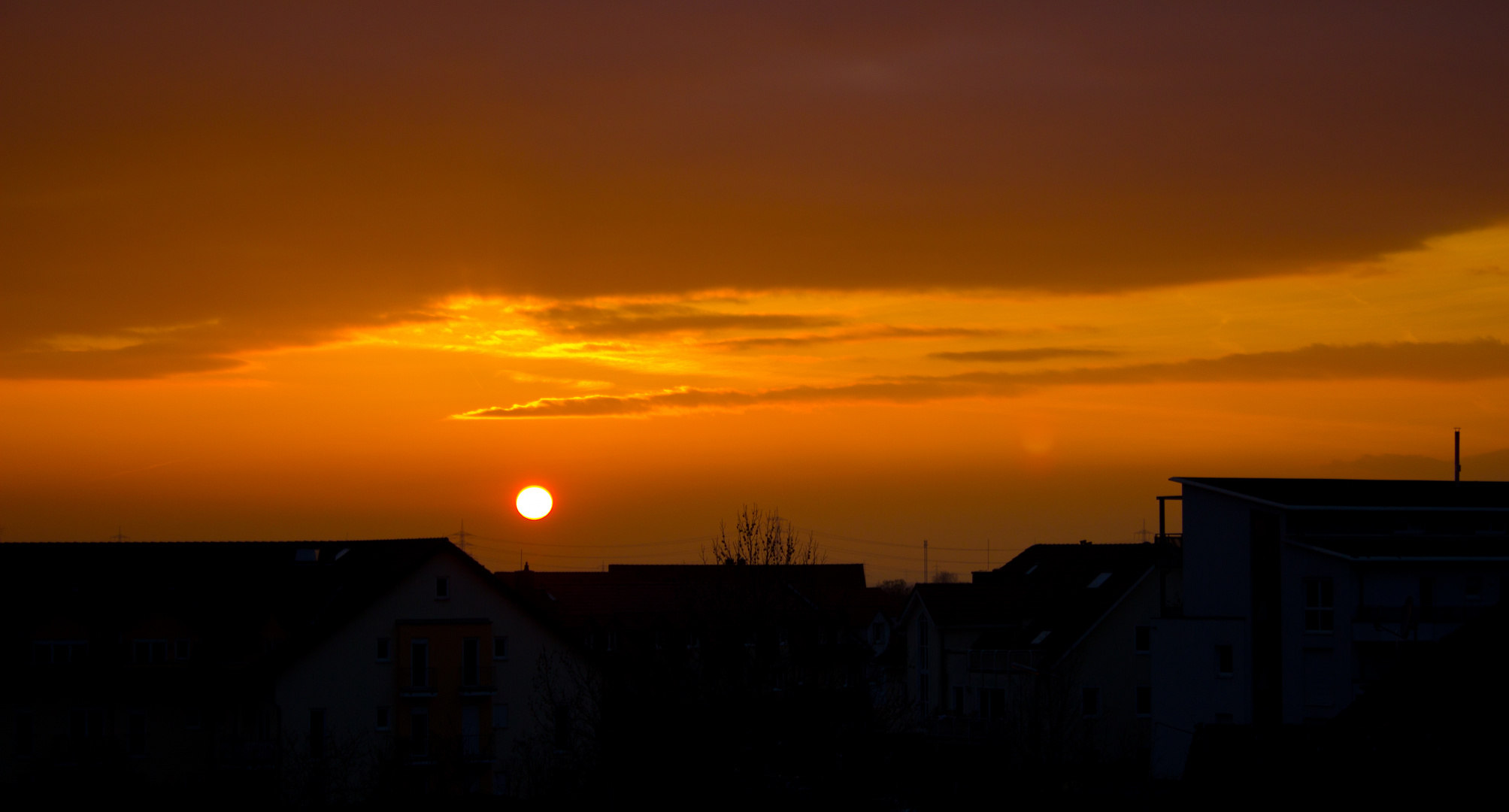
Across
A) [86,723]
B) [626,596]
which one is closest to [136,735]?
[86,723]

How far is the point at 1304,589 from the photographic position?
2415 inches

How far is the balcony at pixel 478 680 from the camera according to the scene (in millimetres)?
68500

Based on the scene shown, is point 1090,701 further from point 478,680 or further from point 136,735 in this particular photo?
point 136,735

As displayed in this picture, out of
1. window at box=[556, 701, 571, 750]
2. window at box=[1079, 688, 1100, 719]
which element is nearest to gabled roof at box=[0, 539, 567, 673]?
window at box=[556, 701, 571, 750]

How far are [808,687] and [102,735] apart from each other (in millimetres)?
39291

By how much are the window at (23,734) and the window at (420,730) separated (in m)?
17.6

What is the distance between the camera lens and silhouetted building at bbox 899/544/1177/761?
67.6 m

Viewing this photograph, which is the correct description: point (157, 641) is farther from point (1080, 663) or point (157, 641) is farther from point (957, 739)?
point (1080, 663)

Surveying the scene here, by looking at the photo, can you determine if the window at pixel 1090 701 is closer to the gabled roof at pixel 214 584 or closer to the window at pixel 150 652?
the gabled roof at pixel 214 584

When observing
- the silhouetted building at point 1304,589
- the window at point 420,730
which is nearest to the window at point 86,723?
the window at point 420,730

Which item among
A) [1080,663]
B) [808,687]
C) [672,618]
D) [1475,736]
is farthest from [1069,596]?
[1475,736]

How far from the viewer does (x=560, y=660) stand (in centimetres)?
6762

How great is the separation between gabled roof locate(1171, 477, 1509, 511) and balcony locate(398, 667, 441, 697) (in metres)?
38.8

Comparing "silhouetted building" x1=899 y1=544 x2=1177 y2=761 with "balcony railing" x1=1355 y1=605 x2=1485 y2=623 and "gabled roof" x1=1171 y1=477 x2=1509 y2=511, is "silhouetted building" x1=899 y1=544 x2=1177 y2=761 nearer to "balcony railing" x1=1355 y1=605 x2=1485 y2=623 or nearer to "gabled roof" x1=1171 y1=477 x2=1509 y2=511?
"gabled roof" x1=1171 y1=477 x2=1509 y2=511
